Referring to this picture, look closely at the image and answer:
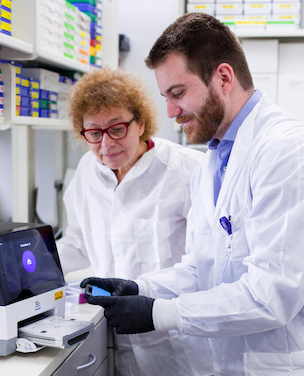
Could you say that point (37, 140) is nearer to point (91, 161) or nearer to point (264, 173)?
point (91, 161)

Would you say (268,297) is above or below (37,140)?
below

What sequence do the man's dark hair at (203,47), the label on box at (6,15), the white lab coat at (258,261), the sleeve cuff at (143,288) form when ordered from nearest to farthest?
the white lab coat at (258,261), the man's dark hair at (203,47), the sleeve cuff at (143,288), the label on box at (6,15)

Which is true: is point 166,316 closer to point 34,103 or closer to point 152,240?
point 152,240

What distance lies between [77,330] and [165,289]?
34cm

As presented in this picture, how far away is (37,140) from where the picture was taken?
8.46ft

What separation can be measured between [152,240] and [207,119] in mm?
613

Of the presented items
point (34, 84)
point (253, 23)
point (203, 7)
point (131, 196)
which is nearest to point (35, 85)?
point (34, 84)

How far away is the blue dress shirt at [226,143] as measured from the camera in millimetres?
1266

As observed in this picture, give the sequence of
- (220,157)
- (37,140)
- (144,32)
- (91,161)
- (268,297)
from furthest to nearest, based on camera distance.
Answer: (144,32), (37,140), (91,161), (220,157), (268,297)

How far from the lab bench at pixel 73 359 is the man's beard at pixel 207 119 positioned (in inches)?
26.7

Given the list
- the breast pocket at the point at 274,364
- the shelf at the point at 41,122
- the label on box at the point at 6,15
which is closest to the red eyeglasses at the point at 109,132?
the shelf at the point at 41,122

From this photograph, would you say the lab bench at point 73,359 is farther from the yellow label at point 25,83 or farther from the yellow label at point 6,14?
the yellow label at point 6,14

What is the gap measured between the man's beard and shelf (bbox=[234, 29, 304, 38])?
4.54 ft

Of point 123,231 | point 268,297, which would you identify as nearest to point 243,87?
point 268,297
